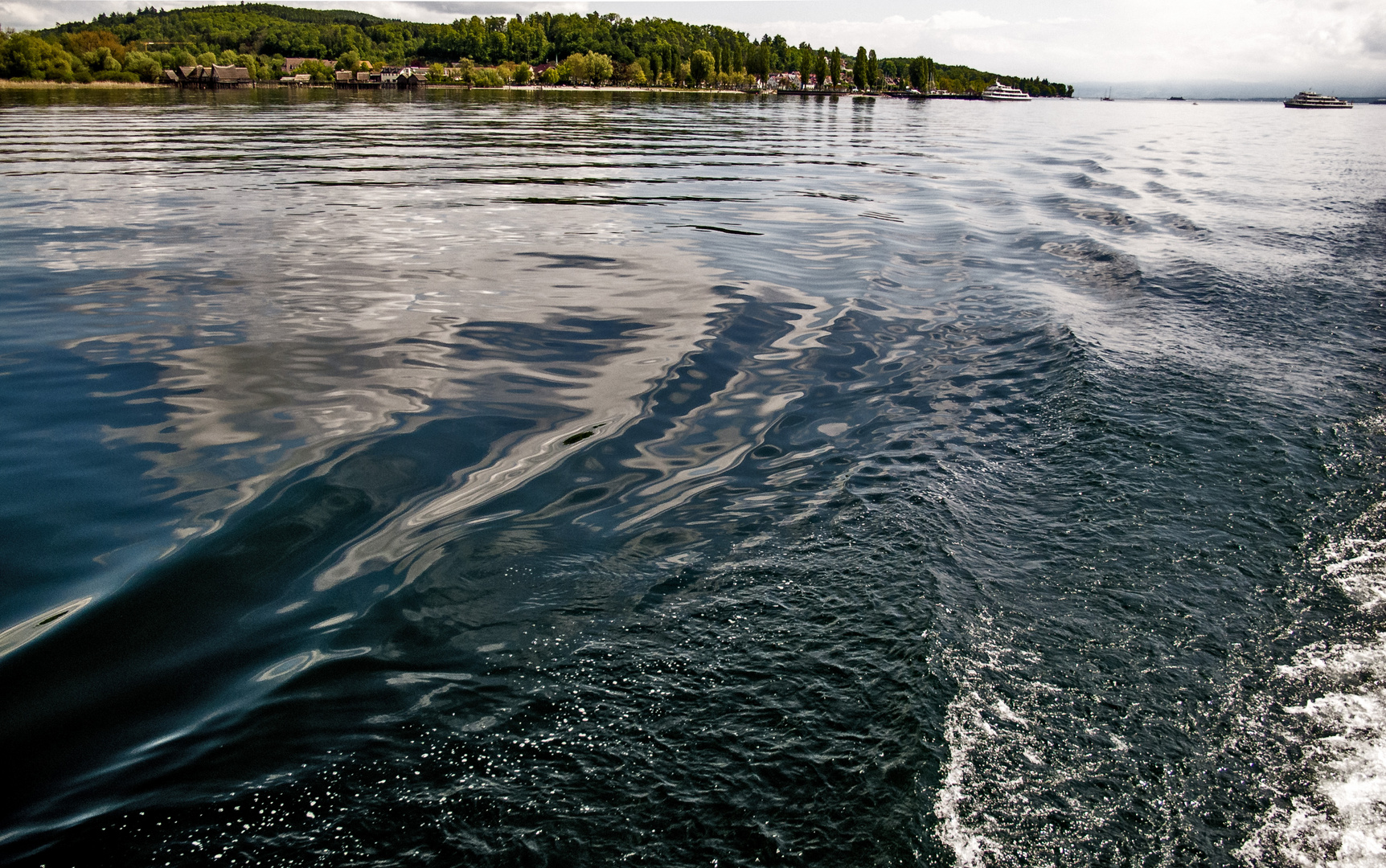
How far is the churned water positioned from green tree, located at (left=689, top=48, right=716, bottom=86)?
543 ft

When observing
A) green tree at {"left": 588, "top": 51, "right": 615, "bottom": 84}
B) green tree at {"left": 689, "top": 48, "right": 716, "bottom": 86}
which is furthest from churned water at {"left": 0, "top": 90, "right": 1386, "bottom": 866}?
green tree at {"left": 689, "top": 48, "right": 716, "bottom": 86}

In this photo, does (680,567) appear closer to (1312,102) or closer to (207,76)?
(207,76)

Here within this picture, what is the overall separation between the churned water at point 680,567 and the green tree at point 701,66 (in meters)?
166

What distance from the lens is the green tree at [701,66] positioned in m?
157

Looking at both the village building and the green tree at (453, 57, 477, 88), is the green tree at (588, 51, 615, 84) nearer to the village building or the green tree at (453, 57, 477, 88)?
the green tree at (453, 57, 477, 88)

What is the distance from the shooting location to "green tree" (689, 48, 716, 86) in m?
157

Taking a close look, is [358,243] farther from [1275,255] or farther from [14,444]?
[1275,255]

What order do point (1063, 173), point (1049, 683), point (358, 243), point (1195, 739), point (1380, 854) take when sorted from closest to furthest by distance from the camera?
point (1380, 854), point (1195, 739), point (1049, 683), point (358, 243), point (1063, 173)

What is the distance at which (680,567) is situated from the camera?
4.12m

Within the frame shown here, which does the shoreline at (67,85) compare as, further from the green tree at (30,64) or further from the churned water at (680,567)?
the churned water at (680,567)

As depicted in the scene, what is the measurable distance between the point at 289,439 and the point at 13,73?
145053 millimetres

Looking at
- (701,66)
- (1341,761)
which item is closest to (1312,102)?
(701,66)

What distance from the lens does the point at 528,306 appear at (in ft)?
29.0

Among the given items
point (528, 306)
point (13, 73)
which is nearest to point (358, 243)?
point (528, 306)
